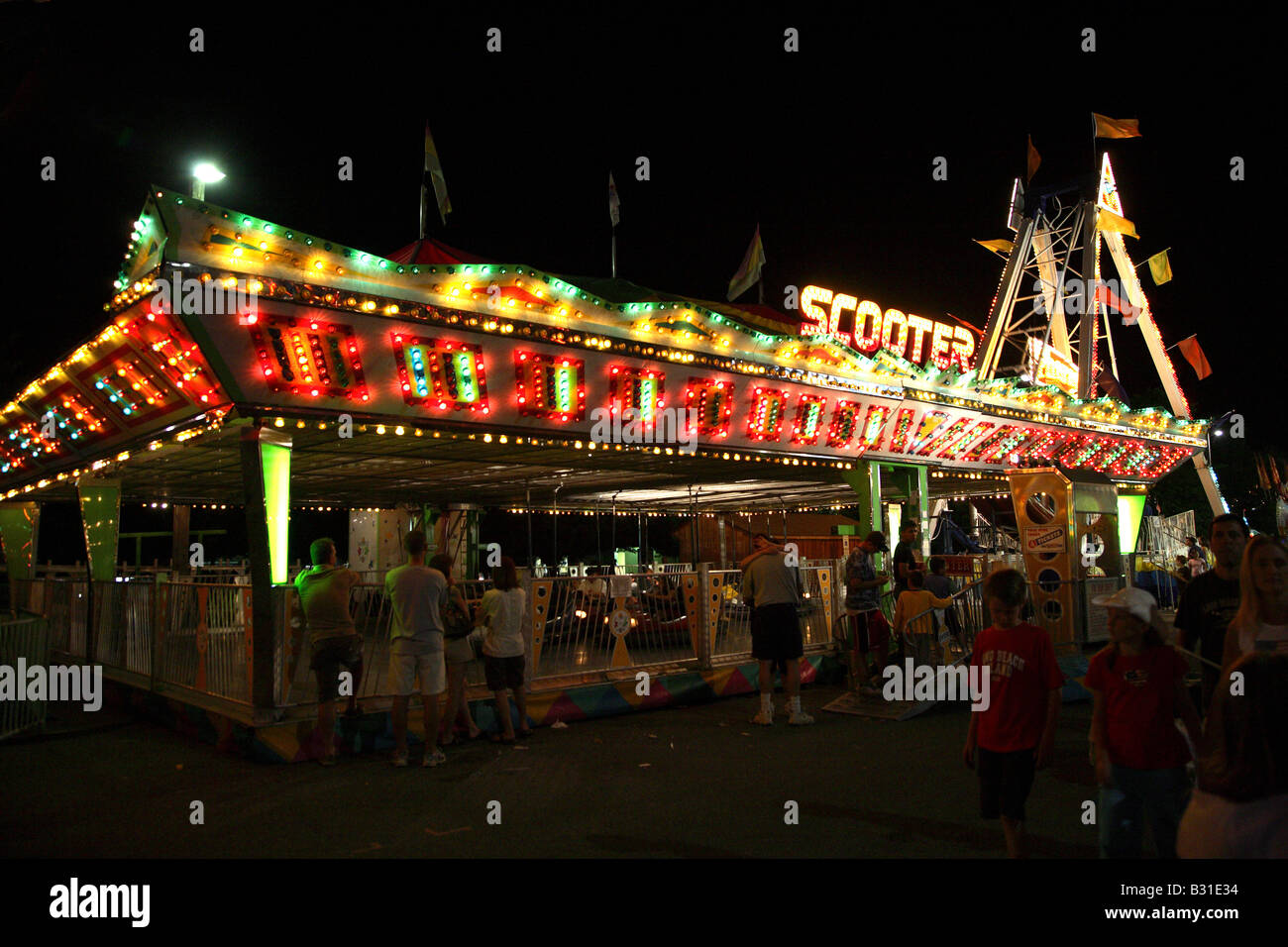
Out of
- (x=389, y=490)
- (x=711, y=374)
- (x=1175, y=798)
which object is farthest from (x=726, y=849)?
(x=389, y=490)

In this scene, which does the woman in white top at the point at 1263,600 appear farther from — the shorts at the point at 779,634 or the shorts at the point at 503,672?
the shorts at the point at 503,672

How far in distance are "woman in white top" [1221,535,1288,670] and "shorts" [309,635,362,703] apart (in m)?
6.48

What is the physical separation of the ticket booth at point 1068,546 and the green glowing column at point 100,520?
13.8 meters

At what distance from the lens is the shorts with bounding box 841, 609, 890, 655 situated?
10.6 metres

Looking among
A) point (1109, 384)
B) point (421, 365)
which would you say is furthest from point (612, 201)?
point (1109, 384)

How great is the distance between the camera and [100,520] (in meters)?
14.5

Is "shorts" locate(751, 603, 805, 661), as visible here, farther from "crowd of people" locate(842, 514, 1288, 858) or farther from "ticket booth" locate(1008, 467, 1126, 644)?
"ticket booth" locate(1008, 467, 1126, 644)

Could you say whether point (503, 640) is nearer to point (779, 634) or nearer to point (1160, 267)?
point (779, 634)

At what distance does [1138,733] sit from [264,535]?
7168 mm

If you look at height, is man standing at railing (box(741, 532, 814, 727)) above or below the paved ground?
above

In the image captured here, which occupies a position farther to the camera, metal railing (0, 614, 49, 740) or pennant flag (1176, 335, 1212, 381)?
pennant flag (1176, 335, 1212, 381)

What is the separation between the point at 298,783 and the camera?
23.4 feet

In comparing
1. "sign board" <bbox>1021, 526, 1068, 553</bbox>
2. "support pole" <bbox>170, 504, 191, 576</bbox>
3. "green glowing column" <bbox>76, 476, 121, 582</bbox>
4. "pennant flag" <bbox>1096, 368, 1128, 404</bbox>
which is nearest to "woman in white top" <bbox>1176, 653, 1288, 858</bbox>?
"sign board" <bbox>1021, 526, 1068, 553</bbox>

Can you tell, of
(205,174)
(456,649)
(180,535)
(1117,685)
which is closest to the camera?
(1117,685)
